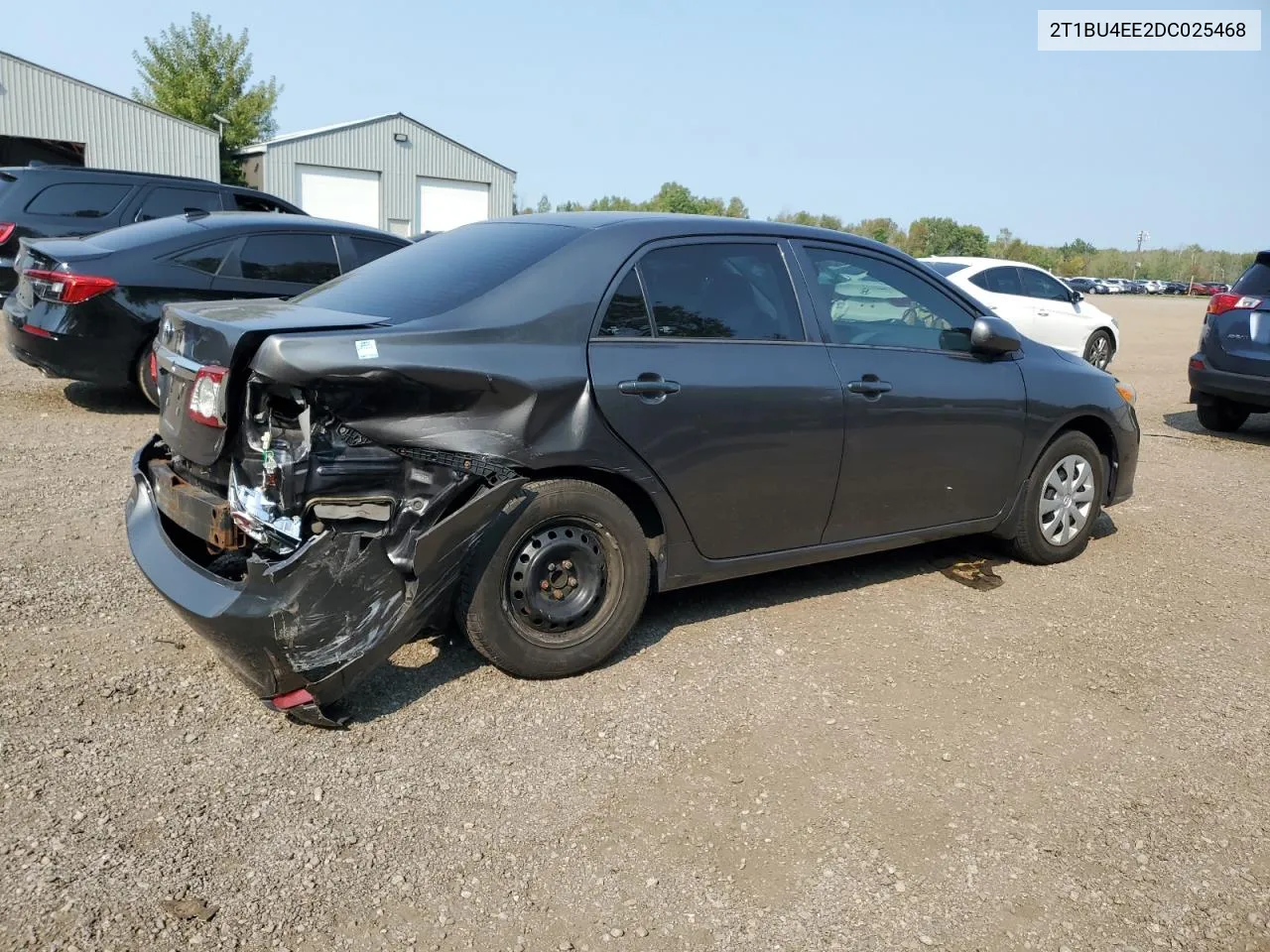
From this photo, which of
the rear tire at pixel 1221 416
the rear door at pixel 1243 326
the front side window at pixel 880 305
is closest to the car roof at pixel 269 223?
the front side window at pixel 880 305

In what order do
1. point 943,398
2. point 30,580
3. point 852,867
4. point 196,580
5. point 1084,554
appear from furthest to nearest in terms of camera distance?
point 1084,554 < point 943,398 < point 30,580 < point 196,580 < point 852,867

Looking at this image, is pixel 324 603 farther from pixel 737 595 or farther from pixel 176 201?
pixel 176 201

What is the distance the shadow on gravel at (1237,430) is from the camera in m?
10.4

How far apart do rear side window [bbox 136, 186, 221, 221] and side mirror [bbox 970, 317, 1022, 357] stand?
870 cm

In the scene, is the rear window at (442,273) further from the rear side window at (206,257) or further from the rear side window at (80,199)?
the rear side window at (80,199)

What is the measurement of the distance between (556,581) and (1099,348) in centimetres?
1357

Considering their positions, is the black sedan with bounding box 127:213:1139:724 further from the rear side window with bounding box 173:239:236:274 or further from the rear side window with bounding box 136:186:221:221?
the rear side window with bounding box 136:186:221:221

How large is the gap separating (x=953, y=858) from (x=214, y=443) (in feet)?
8.90

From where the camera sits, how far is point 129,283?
7.60m

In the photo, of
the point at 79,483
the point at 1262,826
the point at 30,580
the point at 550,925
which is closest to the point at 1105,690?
the point at 1262,826

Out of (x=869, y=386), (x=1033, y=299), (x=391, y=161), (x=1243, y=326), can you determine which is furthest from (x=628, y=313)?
(x=391, y=161)

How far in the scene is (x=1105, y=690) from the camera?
13.9 feet

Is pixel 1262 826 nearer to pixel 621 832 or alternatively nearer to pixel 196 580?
pixel 621 832

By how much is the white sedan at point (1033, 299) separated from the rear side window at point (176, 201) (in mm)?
8672
